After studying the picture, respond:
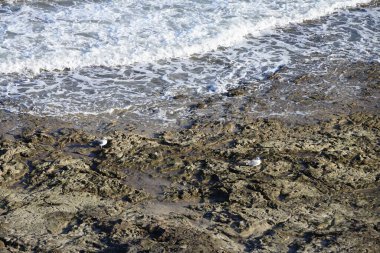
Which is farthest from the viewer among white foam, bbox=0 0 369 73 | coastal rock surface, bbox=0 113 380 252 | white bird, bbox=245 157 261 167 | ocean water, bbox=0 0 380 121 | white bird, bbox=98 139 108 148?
white foam, bbox=0 0 369 73

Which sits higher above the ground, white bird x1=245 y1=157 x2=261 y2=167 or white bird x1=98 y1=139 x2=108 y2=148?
white bird x1=98 y1=139 x2=108 y2=148

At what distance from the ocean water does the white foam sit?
0.02m

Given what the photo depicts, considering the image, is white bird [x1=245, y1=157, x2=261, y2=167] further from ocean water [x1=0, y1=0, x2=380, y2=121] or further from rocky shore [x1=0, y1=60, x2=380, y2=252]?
ocean water [x1=0, y1=0, x2=380, y2=121]

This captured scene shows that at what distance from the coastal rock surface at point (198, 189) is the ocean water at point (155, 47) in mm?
865

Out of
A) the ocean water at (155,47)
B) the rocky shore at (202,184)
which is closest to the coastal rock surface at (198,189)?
the rocky shore at (202,184)

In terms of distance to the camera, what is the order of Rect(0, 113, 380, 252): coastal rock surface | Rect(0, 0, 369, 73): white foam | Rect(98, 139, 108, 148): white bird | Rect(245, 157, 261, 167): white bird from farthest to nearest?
Rect(0, 0, 369, 73): white foam
Rect(98, 139, 108, 148): white bird
Rect(245, 157, 261, 167): white bird
Rect(0, 113, 380, 252): coastal rock surface

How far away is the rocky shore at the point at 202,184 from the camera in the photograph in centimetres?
463

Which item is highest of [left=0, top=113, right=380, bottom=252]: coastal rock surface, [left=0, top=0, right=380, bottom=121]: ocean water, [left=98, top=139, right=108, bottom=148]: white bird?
[left=0, top=0, right=380, bottom=121]: ocean water

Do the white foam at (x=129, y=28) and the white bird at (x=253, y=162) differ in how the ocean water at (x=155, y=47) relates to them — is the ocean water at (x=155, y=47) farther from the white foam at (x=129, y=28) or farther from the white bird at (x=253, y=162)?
the white bird at (x=253, y=162)

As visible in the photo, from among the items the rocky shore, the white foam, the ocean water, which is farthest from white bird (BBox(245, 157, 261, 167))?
the white foam

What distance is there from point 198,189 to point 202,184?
0.36ft

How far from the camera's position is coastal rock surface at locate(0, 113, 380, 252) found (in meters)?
4.62

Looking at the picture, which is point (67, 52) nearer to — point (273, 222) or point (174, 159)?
point (174, 159)

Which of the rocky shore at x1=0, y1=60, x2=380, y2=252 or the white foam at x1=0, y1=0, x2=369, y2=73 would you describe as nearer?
the rocky shore at x1=0, y1=60, x2=380, y2=252
